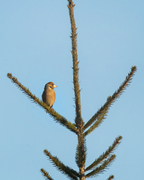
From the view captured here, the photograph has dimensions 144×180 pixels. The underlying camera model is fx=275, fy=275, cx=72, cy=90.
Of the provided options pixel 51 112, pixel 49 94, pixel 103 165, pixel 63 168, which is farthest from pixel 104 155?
pixel 49 94

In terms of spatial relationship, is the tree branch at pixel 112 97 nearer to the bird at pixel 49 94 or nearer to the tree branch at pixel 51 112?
the tree branch at pixel 51 112

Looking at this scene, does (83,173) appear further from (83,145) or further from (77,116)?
(77,116)

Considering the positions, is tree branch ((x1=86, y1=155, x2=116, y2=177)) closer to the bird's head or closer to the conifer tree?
the conifer tree

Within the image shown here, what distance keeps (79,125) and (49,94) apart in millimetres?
2937

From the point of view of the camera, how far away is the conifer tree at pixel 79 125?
319cm

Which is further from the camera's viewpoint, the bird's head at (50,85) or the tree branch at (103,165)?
the bird's head at (50,85)

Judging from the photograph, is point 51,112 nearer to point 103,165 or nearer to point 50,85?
point 103,165

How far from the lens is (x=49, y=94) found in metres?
6.27

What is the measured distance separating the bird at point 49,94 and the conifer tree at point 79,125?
254cm

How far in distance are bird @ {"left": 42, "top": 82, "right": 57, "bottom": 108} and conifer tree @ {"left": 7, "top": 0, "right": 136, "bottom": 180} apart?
2.54 m

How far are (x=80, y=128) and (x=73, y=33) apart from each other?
1199 mm

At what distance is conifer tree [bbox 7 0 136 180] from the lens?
3.19 m

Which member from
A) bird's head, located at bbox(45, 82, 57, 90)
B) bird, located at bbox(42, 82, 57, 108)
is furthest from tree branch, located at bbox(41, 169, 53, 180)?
bird's head, located at bbox(45, 82, 57, 90)

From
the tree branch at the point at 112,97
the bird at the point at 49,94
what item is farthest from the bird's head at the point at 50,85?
the tree branch at the point at 112,97
